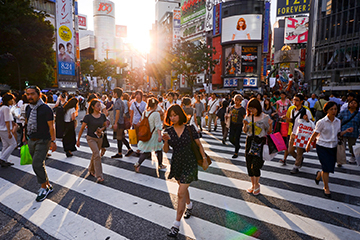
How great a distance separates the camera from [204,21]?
53.8 meters

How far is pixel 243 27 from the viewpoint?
141 ft

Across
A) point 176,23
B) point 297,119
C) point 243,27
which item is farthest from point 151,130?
point 176,23

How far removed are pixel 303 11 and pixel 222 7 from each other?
1485cm

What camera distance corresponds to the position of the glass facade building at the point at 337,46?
1100 inches

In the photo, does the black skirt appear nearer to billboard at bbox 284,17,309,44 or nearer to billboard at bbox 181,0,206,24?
billboard at bbox 181,0,206,24

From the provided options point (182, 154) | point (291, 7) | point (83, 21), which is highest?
point (83, 21)

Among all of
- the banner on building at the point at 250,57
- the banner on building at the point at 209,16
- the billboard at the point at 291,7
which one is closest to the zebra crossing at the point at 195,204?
the billboard at the point at 291,7

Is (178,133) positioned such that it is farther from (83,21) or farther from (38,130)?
(83,21)

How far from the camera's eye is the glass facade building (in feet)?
91.7

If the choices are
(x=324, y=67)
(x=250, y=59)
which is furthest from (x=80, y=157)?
(x=250, y=59)

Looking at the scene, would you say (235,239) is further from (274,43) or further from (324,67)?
(274,43)

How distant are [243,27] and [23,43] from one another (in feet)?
115

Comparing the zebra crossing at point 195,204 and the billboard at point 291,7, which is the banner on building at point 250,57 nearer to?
the billboard at point 291,7

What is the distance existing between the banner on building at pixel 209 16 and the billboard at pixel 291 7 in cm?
1569
